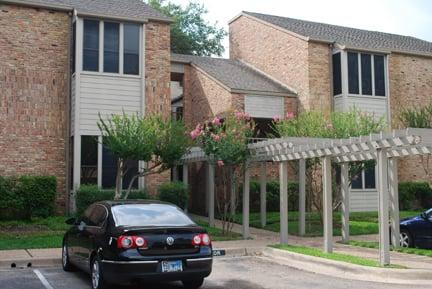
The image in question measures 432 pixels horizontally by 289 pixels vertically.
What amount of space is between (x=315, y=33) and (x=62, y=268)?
1743 cm

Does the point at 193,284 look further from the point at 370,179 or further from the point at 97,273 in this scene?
the point at 370,179

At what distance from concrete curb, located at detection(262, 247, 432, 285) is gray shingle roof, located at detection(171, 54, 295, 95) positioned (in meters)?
11.8

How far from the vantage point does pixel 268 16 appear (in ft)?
93.5

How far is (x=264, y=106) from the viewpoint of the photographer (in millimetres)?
22859

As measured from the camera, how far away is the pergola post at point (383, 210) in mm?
10312

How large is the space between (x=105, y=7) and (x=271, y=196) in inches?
389

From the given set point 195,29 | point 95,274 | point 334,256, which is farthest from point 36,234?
point 195,29

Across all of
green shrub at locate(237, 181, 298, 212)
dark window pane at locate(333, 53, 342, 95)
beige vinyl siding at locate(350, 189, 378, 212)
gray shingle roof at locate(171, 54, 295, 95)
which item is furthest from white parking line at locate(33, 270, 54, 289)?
dark window pane at locate(333, 53, 342, 95)

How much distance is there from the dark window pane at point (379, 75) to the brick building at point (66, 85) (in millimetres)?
10541

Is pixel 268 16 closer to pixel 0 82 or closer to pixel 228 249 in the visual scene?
pixel 0 82

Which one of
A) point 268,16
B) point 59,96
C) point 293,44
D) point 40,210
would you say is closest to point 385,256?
point 40,210

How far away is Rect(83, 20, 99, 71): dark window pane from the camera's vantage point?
1884 centimetres

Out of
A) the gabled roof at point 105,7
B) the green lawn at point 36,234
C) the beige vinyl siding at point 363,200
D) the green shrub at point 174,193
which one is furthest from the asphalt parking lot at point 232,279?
the beige vinyl siding at point 363,200

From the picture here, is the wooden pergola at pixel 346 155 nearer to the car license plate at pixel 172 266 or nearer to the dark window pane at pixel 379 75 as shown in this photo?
the car license plate at pixel 172 266
